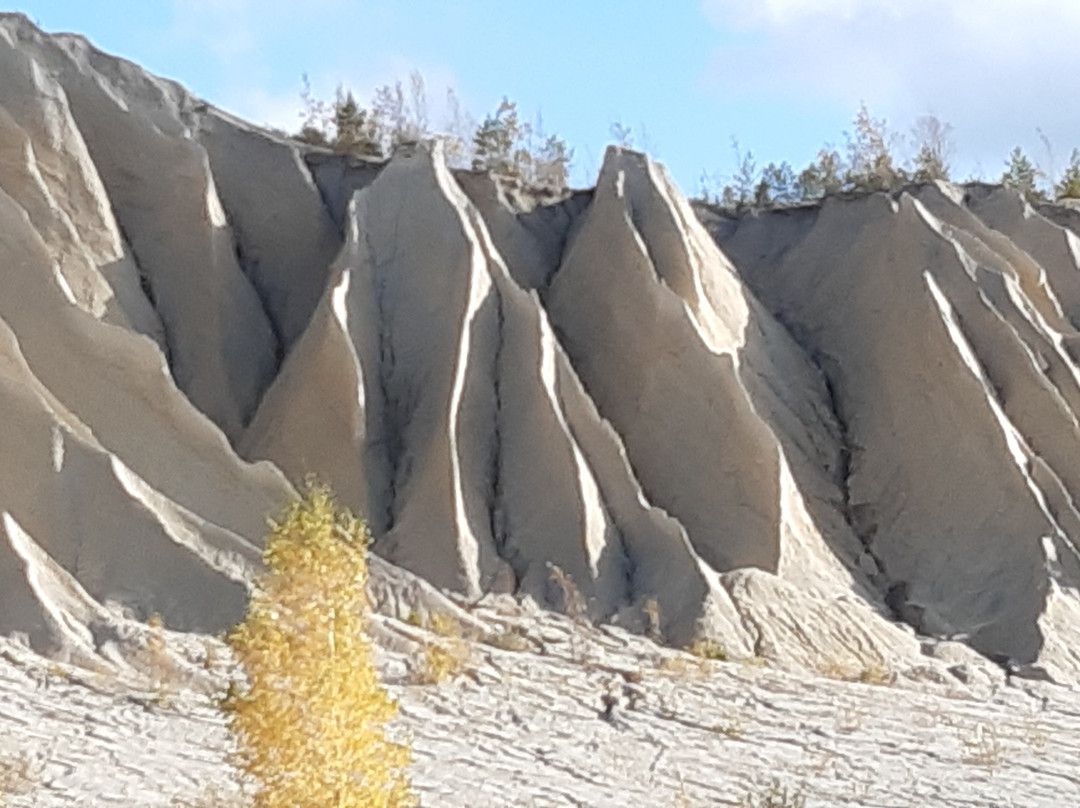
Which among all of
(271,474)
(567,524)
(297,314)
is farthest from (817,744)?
(297,314)

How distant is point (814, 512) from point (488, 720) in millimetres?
8018

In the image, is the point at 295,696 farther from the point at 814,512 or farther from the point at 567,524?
the point at 814,512

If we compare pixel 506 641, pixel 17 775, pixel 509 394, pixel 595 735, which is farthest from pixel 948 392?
pixel 17 775

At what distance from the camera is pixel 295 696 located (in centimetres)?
832

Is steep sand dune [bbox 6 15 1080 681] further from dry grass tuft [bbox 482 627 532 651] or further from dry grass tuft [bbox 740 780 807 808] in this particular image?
dry grass tuft [bbox 740 780 807 808]

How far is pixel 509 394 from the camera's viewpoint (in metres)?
19.2

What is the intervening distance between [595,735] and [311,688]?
5503mm

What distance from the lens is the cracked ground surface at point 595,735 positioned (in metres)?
11.5

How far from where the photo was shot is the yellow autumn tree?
326 inches

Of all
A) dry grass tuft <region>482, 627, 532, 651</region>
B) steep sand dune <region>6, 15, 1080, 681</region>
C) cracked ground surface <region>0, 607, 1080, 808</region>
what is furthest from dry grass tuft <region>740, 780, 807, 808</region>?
steep sand dune <region>6, 15, 1080, 681</region>

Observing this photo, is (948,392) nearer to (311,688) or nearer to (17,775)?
(17,775)

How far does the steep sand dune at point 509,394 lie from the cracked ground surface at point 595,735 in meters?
1.28

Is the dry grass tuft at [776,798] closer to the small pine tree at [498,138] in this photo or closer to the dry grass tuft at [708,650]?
the dry grass tuft at [708,650]

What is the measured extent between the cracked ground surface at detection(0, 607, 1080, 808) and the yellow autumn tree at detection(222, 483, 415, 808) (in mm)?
→ 2223
